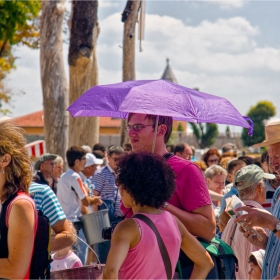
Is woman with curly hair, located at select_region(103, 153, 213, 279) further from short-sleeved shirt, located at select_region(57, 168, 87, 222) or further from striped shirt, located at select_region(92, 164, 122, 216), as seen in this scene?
striped shirt, located at select_region(92, 164, 122, 216)

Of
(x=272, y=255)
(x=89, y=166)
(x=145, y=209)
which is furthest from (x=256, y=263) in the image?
(x=89, y=166)

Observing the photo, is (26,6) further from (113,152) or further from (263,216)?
(263,216)

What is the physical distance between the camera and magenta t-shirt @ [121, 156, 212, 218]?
379cm

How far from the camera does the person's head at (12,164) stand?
3.55 m

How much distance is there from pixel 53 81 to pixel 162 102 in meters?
A: 9.15

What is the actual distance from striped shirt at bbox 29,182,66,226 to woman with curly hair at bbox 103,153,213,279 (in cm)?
87

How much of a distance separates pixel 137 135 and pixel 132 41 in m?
12.4

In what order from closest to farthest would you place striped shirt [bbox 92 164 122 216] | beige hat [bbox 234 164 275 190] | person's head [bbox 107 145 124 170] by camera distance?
beige hat [bbox 234 164 275 190] < striped shirt [bbox 92 164 122 216] < person's head [bbox 107 145 124 170]

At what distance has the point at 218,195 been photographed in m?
8.26

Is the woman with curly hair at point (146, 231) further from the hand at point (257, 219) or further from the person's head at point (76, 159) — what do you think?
the person's head at point (76, 159)

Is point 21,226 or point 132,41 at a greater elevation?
point 132,41

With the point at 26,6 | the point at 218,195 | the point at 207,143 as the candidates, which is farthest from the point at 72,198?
the point at 207,143

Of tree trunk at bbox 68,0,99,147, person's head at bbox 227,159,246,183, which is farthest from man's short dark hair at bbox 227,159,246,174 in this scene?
tree trunk at bbox 68,0,99,147

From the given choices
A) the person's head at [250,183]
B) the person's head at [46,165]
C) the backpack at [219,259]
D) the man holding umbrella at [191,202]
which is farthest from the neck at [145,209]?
the person's head at [46,165]
